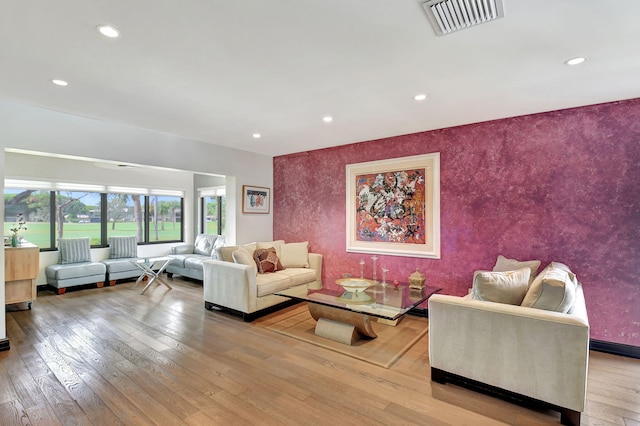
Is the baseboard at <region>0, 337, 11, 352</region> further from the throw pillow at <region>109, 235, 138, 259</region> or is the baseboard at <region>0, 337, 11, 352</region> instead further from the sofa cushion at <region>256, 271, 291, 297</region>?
the throw pillow at <region>109, 235, 138, 259</region>

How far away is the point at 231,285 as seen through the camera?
13.1 ft

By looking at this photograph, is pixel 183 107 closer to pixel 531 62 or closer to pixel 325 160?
pixel 325 160

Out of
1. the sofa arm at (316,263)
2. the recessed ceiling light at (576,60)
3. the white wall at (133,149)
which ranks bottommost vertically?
the sofa arm at (316,263)

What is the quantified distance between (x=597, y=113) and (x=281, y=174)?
4.45 meters

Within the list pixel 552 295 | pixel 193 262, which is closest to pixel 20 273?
pixel 193 262

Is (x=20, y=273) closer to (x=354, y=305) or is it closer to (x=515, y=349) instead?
(x=354, y=305)

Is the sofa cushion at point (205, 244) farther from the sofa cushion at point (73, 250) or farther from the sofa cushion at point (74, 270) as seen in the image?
the sofa cushion at point (73, 250)

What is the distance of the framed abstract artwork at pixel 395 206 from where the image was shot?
4062mm

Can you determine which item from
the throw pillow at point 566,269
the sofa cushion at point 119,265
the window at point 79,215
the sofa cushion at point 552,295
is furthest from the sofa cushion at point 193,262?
the throw pillow at point 566,269

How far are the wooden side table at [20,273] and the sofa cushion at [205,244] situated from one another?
2883mm

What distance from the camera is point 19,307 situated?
435 cm

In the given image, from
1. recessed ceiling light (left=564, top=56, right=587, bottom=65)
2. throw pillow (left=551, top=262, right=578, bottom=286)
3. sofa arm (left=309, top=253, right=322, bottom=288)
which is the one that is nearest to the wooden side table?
sofa arm (left=309, top=253, right=322, bottom=288)

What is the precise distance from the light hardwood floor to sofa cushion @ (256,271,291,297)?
0.49 meters

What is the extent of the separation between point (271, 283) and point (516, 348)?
2.78 m
